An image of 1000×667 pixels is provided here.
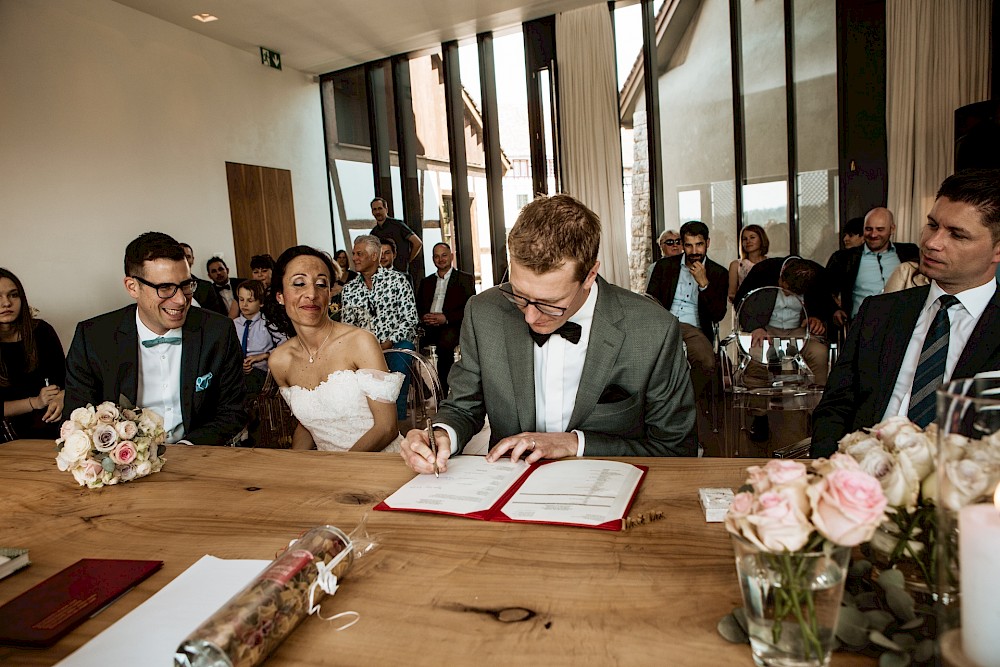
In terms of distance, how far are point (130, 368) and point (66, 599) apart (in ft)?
6.14

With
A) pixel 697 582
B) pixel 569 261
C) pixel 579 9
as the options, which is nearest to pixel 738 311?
pixel 569 261

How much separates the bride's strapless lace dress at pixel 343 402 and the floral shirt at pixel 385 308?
9.68ft

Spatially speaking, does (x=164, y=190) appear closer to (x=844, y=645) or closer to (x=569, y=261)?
(x=569, y=261)

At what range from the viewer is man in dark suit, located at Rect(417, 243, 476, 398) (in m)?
7.43

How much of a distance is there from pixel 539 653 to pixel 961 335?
1971mm

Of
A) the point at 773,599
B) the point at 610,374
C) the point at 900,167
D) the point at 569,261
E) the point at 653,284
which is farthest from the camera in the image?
the point at 900,167

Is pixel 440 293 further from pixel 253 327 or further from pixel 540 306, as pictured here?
pixel 540 306

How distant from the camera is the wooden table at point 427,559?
3.10ft

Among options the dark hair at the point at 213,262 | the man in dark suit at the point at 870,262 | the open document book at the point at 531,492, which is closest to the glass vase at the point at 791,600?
the open document book at the point at 531,492

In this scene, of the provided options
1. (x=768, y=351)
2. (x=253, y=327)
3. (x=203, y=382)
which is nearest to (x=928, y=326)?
(x=768, y=351)

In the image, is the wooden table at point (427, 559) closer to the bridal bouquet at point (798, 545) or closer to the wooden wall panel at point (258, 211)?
the bridal bouquet at point (798, 545)

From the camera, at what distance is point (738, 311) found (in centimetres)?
448

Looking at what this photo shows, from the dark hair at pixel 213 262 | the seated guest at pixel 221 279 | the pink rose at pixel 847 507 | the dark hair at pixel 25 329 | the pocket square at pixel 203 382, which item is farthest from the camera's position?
the dark hair at pixel 213 262

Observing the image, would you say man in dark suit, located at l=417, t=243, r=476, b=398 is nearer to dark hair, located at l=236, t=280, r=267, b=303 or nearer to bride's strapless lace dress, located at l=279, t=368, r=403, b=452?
dark hair, located at l=236, t=280, r=267, b=303
